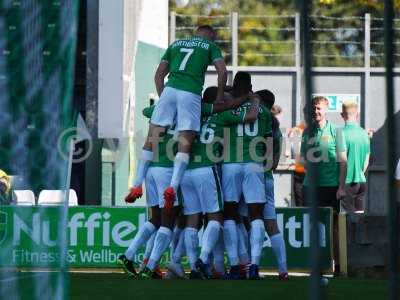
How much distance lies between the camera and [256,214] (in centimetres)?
1265

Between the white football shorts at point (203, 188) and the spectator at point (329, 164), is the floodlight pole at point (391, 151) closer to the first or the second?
the white football shorts at point (203, 188)

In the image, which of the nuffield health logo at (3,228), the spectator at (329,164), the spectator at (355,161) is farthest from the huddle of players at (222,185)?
the nuffield health logo at (3,228)

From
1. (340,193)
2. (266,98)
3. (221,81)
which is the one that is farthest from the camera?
(340,193)

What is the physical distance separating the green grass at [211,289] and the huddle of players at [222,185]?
0.34 meters

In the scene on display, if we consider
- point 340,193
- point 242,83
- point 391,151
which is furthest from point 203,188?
point 391,151

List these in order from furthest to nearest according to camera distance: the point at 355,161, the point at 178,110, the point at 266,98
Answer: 1. the point at 355,161
2. the point at 266,98
3. the point at 178,110

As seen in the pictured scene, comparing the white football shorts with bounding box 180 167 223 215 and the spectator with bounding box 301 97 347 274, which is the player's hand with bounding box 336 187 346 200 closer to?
the spectator with bounding box 301 97 347 274

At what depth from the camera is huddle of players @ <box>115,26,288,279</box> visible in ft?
40.7

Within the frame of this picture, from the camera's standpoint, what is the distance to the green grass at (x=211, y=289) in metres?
10.5

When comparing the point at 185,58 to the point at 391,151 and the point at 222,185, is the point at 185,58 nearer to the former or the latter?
the point at 222,185

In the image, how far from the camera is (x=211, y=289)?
11164 mm

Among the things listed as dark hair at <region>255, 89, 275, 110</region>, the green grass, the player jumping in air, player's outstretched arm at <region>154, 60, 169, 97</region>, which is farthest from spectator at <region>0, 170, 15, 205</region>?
dark hair at <region>255, 89, 275, 110</region>

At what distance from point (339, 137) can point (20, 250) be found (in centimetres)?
865

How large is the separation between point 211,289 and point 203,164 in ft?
5.58
